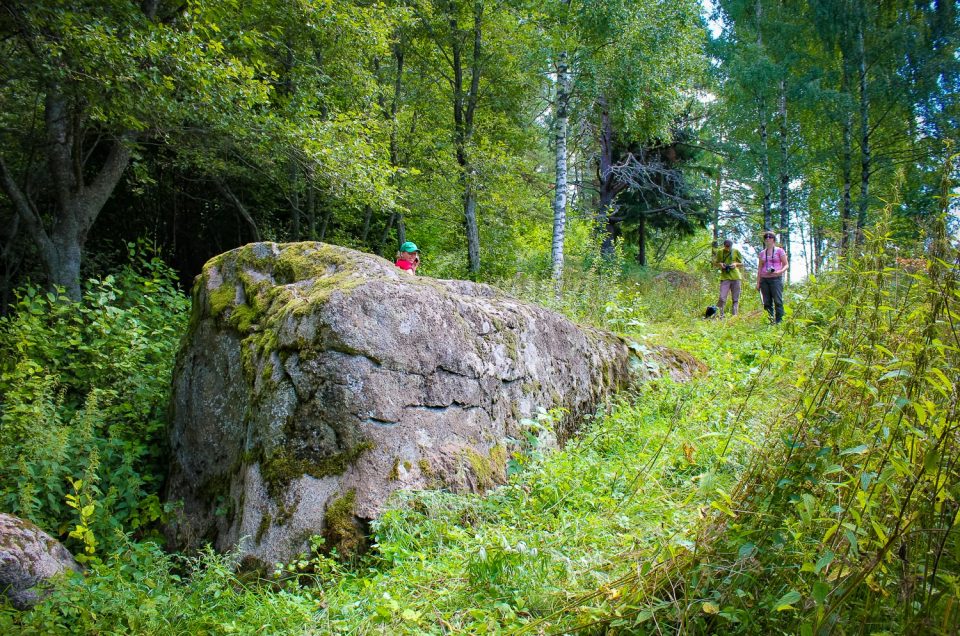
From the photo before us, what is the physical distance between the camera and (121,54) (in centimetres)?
662

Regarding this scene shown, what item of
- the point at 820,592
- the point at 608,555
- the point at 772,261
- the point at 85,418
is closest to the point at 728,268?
the point at 772,261

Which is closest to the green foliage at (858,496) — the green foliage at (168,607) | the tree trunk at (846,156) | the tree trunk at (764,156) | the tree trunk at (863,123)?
the green foliage at (168,607)

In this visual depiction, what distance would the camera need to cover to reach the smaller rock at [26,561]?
3312mm

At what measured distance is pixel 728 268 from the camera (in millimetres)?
11344

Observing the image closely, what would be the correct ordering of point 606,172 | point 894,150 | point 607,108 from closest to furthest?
point 894,150, point 607,108, point 606,172

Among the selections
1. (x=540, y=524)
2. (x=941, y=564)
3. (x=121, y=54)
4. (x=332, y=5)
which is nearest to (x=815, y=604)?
(x=941, y=564)

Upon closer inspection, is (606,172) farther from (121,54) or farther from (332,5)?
(121,54)

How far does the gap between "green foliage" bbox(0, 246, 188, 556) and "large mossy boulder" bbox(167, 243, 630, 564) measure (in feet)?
1.65

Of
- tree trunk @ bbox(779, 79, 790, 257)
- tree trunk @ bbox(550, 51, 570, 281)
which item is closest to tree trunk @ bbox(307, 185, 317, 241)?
tree trunk @ bbox(550, 51, 570, 281)

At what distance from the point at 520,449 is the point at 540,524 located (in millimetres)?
1218

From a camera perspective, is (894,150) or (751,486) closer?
(751,486)

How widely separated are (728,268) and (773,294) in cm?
168

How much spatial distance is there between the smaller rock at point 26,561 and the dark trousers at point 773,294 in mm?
9999

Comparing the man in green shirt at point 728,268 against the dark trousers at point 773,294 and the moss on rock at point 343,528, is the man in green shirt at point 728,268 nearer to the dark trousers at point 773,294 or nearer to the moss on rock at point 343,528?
the dark trousers at point 773,294
